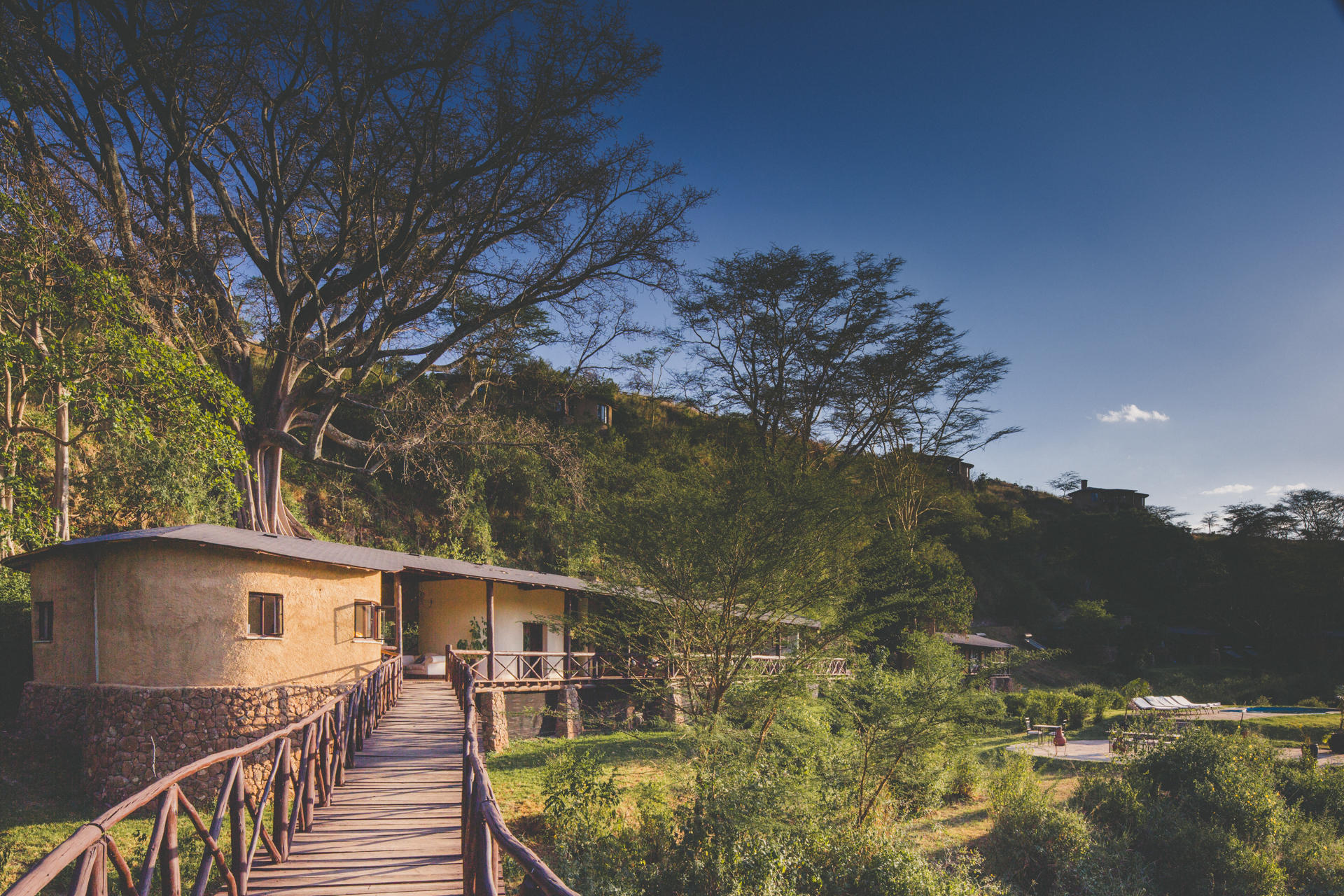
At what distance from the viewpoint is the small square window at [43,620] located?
14.0 metres

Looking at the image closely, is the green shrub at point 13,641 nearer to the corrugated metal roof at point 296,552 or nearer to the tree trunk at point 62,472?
the corrugated metal roof at point 296,552

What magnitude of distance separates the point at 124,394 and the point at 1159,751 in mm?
22959

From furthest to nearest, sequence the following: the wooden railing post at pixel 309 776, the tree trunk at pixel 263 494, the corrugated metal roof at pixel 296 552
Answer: the tree trunk at pixel 263 494 → the corrugated metal roof at pixel 296 552 → the wooden railing post at pixel 309 776

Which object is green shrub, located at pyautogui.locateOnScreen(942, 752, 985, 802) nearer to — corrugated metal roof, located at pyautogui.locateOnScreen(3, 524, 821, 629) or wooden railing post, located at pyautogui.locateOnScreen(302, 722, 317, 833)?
corrugated metal roof, located at pyautogui.locateOnScreen(3, 524, 821, 629)

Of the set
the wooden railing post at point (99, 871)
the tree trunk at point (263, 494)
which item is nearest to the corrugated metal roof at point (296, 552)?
the tree trunk at point (263, 494)

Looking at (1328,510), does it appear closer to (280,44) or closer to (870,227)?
(870,227)

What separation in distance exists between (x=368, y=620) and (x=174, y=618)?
13.5 feet

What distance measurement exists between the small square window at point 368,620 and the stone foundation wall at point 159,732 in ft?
9.44

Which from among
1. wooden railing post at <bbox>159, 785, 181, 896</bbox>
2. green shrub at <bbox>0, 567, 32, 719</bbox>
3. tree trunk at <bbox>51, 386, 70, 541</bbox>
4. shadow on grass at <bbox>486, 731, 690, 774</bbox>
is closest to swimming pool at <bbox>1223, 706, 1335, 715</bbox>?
shadow on grass at <bbox>486, 731, 690, 774</bbox>

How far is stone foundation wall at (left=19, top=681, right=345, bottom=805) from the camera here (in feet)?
40.8

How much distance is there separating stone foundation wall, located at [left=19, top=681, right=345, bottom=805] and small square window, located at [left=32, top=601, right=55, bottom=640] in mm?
1758

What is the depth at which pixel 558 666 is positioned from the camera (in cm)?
2141

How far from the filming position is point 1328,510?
49438 mm

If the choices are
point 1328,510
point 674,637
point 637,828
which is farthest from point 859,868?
point 1328,510
